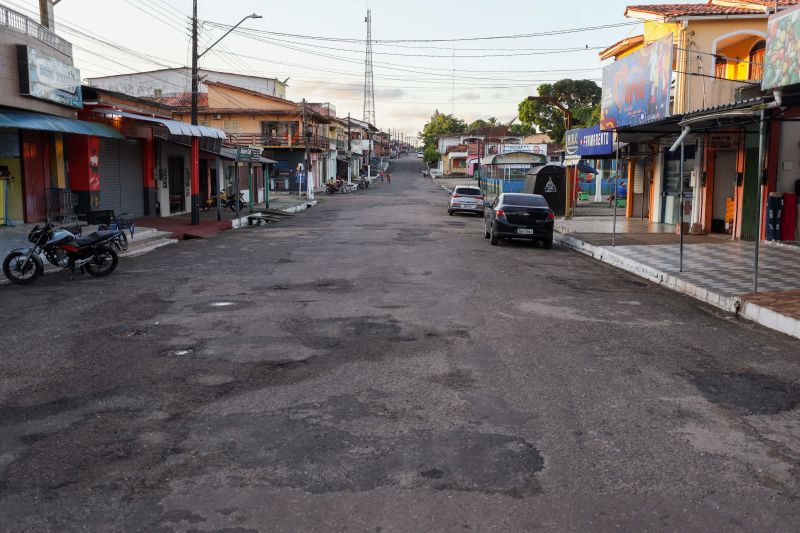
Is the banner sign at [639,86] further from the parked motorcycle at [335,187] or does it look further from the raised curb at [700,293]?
the parked motorcycle at [335,187]

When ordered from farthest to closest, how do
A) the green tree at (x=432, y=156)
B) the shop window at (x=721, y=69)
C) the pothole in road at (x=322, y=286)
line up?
the green tree at (x=432, y=156) → the shop window at (x=721, y=69) → the pothole in road at (x=322, y=286)

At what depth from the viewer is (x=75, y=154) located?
2242cm

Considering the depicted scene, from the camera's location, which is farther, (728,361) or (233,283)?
(233,283)

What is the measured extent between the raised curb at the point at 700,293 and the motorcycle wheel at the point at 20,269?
11.5m

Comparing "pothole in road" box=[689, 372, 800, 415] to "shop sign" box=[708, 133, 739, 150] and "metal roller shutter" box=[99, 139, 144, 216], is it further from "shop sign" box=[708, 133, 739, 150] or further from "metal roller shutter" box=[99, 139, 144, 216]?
"metal roller shutter" box=[99, 139, 144, 216]

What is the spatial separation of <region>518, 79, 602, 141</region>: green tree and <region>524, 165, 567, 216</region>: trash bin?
5396 cm

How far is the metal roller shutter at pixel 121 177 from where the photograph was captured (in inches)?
965

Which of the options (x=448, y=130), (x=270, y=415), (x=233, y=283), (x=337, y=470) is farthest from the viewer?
(x=448, y=130)

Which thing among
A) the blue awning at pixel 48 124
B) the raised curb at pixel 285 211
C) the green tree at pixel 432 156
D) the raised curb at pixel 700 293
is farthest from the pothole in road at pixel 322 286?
the green tree at pixel 432 156

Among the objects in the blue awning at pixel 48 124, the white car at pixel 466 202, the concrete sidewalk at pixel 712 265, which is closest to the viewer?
the concrete sidewalk at pixel 712 265

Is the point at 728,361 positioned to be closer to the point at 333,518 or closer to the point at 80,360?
the point at 333,518

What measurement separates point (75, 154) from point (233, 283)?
1278cm

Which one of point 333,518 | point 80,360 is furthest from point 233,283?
point 333,518

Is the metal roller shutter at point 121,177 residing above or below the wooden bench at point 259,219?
above
